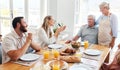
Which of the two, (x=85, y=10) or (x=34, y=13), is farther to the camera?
(x=34, y=13)

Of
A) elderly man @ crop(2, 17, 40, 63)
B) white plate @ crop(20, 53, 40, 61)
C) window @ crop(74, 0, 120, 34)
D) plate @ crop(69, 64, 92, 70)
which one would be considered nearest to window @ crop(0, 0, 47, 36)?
window @ crop(74, 0, 120, 34)

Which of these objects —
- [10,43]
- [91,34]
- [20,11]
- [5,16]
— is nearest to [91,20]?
[91,34]

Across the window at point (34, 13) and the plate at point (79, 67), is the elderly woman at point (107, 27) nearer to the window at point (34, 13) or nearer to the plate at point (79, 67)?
the plate at point (79, 67)

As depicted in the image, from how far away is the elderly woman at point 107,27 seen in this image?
321cm

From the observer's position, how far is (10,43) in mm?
2248

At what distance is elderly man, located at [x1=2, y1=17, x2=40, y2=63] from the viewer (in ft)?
7.10

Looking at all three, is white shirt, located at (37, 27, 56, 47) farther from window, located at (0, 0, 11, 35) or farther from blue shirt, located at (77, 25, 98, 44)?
window, located at (0, 0, 11, 35)

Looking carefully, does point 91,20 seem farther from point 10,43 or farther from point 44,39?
point 10,43

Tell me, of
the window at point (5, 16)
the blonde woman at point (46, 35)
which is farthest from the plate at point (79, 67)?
the window at point (5, 16)

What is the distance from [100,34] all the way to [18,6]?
221 centimetres

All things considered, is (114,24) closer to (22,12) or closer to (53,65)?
(53,65)

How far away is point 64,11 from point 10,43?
205cm

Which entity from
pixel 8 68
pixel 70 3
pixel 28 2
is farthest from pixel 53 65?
pixel 28 2

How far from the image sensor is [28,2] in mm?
4309
